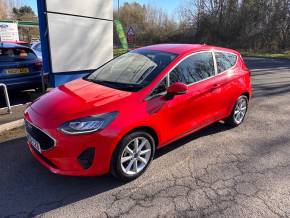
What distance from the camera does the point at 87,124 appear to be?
3.14 metres

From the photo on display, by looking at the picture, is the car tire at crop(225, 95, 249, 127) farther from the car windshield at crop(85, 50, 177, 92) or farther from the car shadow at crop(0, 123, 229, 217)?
the car shadow at crop(0, 123, 229, 217)

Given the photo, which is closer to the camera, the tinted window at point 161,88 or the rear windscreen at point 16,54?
the tinted window at point 161,88

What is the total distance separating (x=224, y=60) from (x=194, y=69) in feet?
3.25

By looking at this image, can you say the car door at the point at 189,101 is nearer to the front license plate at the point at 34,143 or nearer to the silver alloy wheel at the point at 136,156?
the silver alloy wheel at the point at 136,156

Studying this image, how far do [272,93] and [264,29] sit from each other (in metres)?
25.7

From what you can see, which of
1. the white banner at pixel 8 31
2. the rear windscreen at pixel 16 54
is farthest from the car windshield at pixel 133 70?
the white banner at pixel 8 31

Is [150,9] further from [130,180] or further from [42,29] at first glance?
[130,180]

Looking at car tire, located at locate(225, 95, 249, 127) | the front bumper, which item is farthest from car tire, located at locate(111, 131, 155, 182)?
car tire, located at locate(225, 95, 249, 127)

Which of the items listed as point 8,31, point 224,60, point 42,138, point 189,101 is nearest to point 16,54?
point 42,138

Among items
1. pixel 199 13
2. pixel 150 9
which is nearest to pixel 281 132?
pixel 199 13

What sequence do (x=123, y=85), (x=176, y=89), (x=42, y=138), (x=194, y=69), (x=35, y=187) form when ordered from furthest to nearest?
(x=194, y=69)
(x=123, y=85)
(x=176, y=89)
(x=35, y=187)
(x=42, y=138)

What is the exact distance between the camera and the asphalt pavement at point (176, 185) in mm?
3031

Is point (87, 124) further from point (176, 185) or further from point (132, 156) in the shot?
point (176, 185)

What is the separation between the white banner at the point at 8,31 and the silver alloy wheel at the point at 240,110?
748 inches
